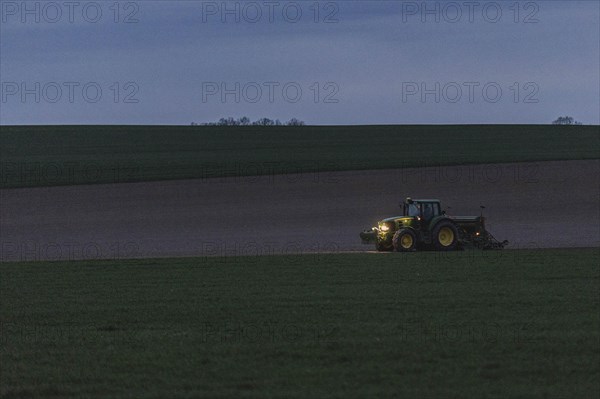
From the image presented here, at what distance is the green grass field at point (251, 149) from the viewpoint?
54.1 metres

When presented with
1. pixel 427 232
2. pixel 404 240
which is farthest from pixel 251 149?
pixel 404 240

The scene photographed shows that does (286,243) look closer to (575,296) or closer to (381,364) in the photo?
(575,296)

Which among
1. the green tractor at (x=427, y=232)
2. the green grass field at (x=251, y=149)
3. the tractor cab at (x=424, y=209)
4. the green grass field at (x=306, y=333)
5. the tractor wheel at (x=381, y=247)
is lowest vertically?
A: the green grass field at (x=306, y=333)

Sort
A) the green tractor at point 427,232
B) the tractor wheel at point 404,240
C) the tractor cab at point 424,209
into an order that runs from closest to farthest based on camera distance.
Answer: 1. the tractor wheel at point 404,240
2. the green tractor at point 427,232
3. the tractor cab at point 424,209

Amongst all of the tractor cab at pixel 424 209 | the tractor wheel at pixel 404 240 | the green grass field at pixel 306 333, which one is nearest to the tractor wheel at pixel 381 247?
the tractor wheel at pixel 404 240

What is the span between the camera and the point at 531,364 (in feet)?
37.8

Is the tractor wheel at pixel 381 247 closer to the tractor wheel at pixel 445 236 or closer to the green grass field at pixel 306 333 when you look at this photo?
the tractor wheel at pixel 445 236

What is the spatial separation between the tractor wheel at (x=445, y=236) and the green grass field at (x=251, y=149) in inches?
960

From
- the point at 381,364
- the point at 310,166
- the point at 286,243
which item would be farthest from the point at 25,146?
the point at 381,364

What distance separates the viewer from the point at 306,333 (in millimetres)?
13797

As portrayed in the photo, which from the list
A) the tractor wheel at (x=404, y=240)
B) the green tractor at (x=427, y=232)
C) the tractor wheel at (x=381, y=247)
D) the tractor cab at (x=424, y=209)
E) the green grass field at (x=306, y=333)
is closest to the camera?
the green grass field at (x=306, y=333)

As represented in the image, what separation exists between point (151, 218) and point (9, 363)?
2902 cm

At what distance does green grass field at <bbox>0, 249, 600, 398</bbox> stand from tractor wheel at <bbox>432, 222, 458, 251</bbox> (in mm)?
6090

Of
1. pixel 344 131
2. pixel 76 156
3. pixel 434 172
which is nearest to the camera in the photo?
pixel 434 172
